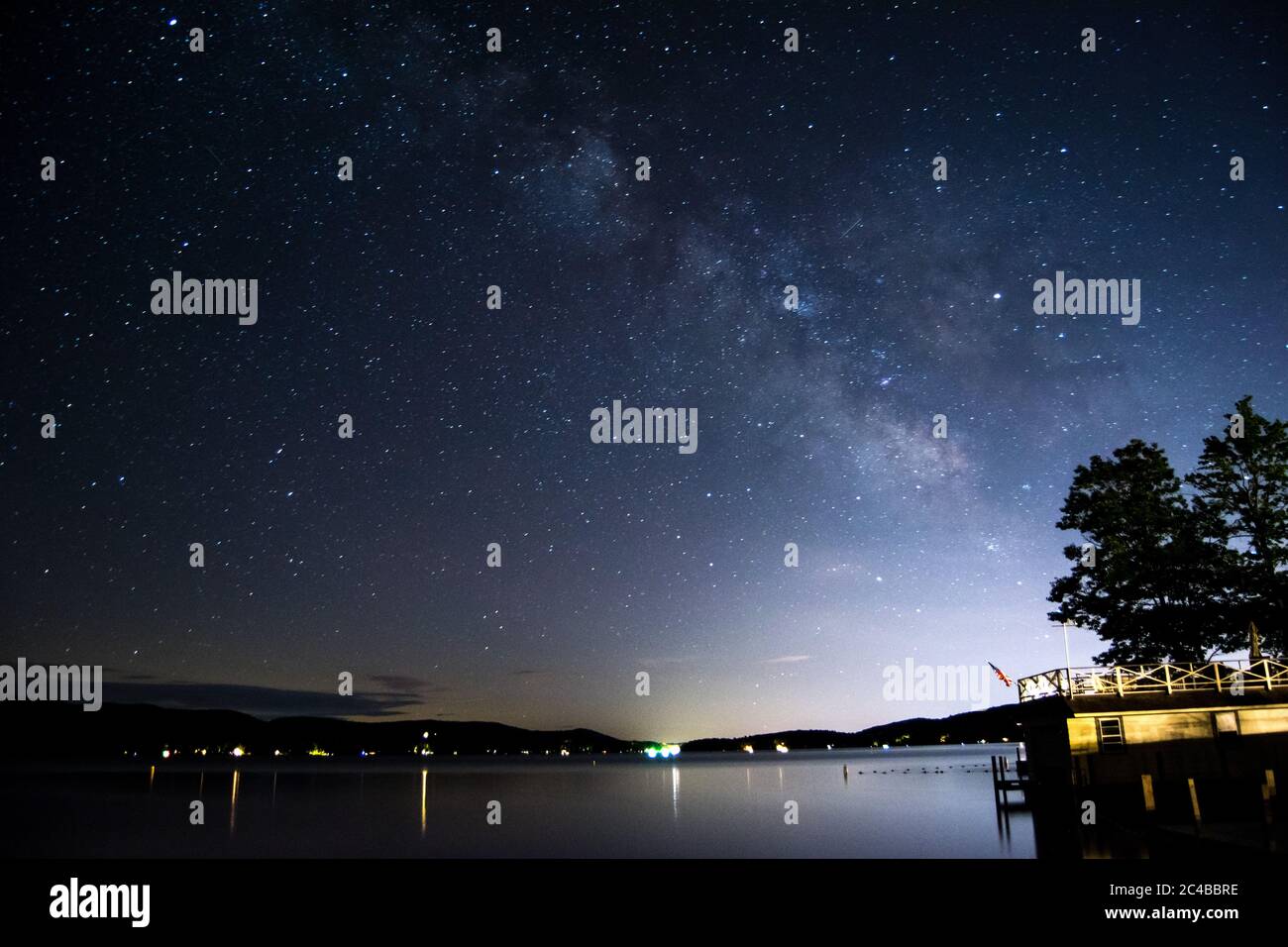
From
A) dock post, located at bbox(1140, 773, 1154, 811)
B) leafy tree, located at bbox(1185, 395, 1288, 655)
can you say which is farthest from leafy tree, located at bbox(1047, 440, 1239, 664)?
dock post, located at bbox(1140, 773, 1154, 811)

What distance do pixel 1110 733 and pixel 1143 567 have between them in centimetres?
1197

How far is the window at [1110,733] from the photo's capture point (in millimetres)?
31266

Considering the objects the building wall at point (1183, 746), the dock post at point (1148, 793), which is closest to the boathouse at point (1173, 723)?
the building wall at point (1183, 746)

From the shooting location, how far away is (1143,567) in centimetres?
4003

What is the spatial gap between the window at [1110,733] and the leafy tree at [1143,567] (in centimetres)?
1077

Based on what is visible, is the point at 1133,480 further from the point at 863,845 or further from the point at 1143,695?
the point at 863,845

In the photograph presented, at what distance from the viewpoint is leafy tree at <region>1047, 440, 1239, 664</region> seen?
39.2 metres

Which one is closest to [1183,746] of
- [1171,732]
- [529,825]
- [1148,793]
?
[1171,732]

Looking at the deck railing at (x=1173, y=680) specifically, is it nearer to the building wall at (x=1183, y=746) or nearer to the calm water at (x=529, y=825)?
the building wall at (x=1183, y=746)

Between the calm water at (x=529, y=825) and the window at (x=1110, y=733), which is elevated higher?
the window at (x=1110, y=733)

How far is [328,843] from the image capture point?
48719mm

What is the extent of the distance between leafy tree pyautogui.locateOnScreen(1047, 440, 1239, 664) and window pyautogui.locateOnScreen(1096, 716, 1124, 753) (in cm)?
1077
